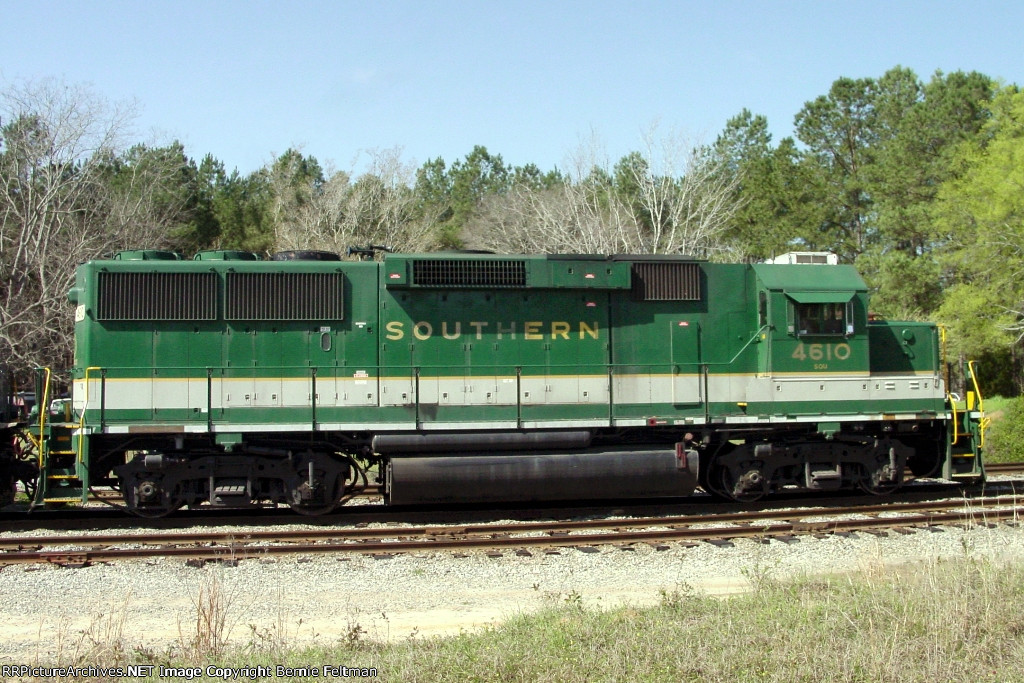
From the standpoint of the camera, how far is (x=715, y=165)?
41.1 metres

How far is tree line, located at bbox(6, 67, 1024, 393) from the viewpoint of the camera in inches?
1232

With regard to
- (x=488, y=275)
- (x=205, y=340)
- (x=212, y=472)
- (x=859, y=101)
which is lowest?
(x=212, y=472)

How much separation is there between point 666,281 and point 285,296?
5489 mm

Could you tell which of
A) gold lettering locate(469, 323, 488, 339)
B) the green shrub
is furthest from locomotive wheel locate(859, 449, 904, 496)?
the green shrub

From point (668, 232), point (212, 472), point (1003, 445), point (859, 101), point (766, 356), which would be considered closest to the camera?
point (212, 472)

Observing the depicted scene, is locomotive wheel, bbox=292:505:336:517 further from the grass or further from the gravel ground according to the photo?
the grass

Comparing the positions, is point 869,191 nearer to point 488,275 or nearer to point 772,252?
point 772,252

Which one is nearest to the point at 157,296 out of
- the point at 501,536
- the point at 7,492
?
the point at 7,492

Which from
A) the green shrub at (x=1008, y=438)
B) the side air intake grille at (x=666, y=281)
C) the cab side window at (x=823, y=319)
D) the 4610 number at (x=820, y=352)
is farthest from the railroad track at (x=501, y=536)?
the green shrub at (x=1008, y=438)

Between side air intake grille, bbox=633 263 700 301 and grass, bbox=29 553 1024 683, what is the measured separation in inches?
230

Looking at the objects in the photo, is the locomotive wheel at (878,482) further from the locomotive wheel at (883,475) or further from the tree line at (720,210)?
the tree line at (720,210)

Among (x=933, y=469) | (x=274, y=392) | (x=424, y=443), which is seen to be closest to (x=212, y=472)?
(x=274, y=392)

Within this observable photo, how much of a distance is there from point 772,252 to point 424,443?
31.4 metres

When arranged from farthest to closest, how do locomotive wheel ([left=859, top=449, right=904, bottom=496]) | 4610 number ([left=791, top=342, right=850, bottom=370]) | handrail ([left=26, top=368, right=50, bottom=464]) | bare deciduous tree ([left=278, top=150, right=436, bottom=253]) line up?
bare deciduous tree ([left=278, top=150, right=436, bottom=253]), locomotive wheel ([left=859, top=449, right=904, bottom=496]), 4610 number ([left=791, top=342, right=850, bottom=370]), handrail ([left=26, top=368, right=50, bottom=464])
